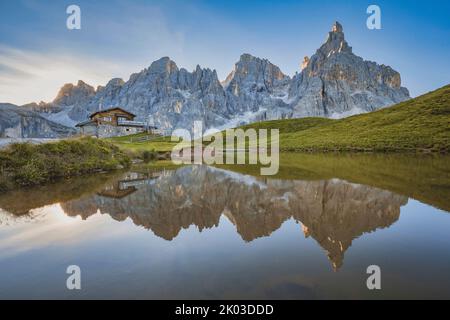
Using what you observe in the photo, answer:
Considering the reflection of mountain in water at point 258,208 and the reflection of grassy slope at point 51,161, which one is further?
the reflection of grassy slope at point 51,161

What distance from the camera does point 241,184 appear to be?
15.6m

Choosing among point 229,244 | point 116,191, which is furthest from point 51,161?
point 229,244

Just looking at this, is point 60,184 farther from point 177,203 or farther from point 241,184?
point 241,184

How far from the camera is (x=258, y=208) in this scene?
10125mm

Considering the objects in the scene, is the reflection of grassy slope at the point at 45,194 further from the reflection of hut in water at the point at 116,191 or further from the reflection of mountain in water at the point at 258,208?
the reflection of mountain in water at the point at 258,208

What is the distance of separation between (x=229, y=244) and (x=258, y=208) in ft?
12.2

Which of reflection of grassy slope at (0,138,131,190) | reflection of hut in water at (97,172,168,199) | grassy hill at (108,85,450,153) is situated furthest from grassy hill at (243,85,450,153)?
reflection of grassy slope at (0,138,131,190)

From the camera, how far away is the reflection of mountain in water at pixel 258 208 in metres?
7.52

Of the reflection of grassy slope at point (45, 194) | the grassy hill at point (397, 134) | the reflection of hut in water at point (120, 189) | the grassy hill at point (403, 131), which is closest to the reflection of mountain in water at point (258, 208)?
the reflection of hut in water at point (120, 189)

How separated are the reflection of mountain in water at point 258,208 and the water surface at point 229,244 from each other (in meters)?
0.05

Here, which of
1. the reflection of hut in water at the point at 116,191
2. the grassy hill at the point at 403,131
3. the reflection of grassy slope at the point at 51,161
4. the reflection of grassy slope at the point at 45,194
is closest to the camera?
the reflection of grassy slope at the point at 45,194

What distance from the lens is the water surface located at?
14.8 ft

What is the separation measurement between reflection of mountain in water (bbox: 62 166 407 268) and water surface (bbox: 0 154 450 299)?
0.05m

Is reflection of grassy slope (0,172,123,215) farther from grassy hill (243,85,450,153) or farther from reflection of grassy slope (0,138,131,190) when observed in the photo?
grassy hill (243,85,450,153)
